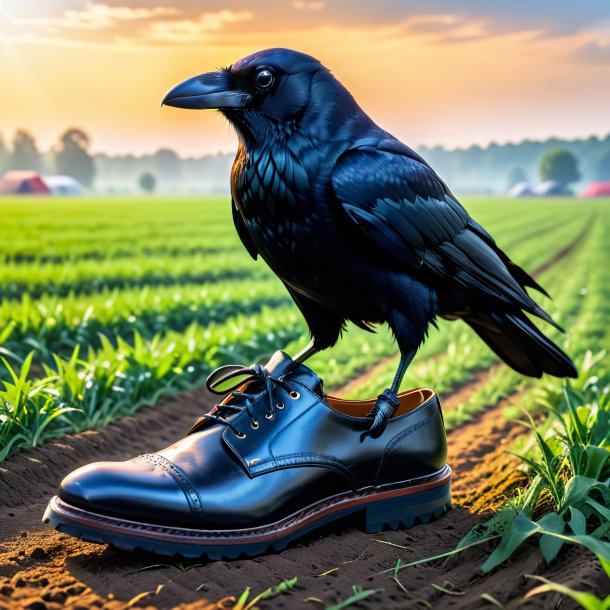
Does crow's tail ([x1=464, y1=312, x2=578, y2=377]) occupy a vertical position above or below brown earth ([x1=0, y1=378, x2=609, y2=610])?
above

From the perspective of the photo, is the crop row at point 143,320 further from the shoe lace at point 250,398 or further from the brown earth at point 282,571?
the shoe lace at point 250,398

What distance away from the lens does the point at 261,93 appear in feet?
7.00

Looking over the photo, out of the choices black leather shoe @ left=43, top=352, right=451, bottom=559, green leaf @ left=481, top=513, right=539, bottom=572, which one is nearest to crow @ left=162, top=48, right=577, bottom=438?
black leather shoe @ left=43, top=352, right=451, bottom=559

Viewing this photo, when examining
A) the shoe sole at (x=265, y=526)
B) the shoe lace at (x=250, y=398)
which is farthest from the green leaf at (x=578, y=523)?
the shoe lace at (x=250, y=398)

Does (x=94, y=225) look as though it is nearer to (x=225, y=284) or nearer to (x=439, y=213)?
(x=225, y=284)

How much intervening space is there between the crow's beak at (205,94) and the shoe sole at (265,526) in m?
1.15

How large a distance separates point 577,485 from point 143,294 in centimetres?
456

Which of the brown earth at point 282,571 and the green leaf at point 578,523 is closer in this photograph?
the brown earth at point 282,571

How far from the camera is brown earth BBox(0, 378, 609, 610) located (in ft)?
5.84

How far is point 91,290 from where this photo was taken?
7.53 m

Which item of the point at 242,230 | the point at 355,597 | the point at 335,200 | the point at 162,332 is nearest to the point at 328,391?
the point at 162,332

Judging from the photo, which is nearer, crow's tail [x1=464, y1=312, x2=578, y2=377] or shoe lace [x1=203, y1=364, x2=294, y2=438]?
shoe lace [x1=203, y1=364, x2=294, y2=438]

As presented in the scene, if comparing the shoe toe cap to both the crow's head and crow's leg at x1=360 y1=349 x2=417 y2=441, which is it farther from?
the crow's head

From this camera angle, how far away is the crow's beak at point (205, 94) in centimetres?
209
